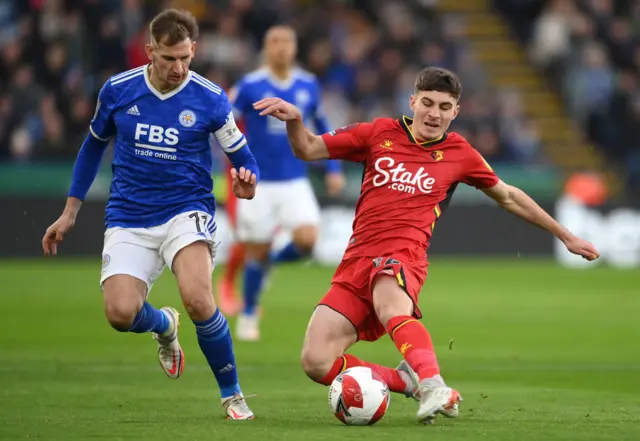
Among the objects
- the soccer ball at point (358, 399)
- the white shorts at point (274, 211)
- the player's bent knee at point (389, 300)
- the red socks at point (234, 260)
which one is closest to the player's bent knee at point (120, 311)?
the soccer ball at point (358, 399)

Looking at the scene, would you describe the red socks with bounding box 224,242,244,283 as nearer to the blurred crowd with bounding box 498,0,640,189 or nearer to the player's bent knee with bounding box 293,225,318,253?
the player's bent knee with bounding box 293,225,318,253

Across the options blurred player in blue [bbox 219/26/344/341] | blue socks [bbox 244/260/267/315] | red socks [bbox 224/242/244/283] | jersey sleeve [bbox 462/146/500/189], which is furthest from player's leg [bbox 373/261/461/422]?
red socks [bbox 224/242/244/283]

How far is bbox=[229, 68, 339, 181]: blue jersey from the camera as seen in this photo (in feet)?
39.8

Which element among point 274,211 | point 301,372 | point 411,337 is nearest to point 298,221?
point 274,211

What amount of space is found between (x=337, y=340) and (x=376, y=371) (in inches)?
11.7

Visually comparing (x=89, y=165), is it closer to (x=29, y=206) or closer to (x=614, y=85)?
(x=29, y=206)

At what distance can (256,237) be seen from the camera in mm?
12148

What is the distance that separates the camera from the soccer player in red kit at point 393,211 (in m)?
7.05

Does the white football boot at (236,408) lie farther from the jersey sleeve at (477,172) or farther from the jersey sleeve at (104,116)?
the jersey sleeve at (477,172)

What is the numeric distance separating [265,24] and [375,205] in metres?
14.4

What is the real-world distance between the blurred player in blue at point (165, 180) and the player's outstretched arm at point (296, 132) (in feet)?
0.85

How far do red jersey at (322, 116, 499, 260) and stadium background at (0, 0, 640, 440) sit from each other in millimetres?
1163

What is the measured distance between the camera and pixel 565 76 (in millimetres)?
24031

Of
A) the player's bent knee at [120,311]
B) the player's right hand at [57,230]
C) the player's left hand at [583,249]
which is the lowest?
the player's bent knee at [120,311]
